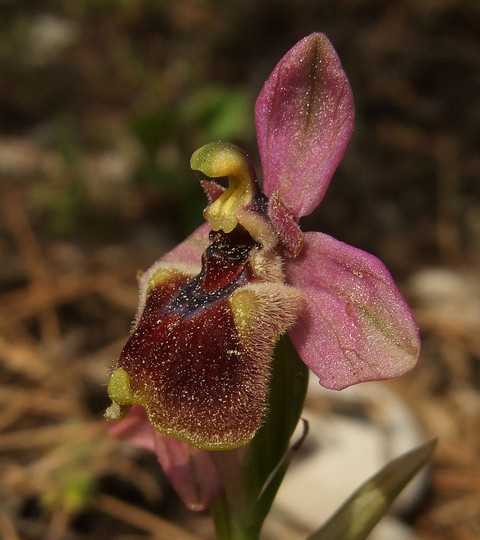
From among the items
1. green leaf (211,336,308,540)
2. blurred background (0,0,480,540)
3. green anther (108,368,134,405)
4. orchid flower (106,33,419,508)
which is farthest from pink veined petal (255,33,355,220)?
blurred background (0,0,480,540)

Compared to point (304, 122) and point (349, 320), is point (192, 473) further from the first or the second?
point (304, 122)

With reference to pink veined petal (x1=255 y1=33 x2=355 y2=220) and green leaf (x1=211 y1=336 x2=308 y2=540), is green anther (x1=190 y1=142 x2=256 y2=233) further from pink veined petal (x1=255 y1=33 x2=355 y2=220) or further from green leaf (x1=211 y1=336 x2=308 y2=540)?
green leaf (x1=211 y1=336 x2=308 y2=540)

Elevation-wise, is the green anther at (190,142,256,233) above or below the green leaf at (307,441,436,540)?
above

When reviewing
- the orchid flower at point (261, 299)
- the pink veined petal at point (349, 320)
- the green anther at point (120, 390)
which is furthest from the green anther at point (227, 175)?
the green anther at point (120, 390)

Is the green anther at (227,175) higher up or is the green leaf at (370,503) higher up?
the green anther at (227,175)

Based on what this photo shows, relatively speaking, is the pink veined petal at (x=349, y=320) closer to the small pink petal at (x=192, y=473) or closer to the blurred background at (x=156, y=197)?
the small pink petal at (x=192, y=473)

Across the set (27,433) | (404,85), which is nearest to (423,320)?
(27,433)

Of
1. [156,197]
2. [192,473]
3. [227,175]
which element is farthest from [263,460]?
[156,197]
